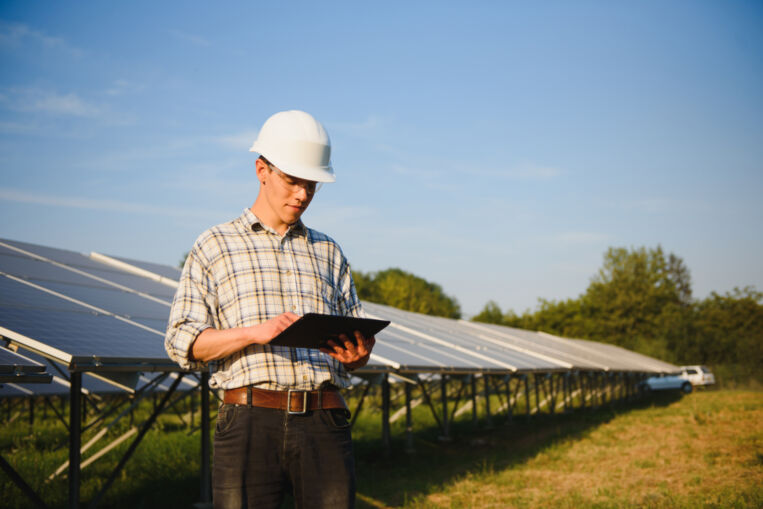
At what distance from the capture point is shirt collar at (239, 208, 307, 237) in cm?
271

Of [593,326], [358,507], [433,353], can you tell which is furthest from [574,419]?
[593,326]

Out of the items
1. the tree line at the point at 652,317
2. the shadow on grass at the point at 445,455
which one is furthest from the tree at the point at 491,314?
the shadow on grass at the point at 445,455

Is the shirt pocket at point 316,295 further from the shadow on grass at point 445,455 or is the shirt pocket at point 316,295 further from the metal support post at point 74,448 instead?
the shadow on grass at point 445,455

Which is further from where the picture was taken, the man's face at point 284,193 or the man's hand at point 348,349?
the man's face at point 284,193

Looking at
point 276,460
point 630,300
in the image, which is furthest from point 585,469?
point 630,300

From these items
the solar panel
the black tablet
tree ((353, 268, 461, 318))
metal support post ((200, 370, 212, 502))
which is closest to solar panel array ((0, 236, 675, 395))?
the solar panel

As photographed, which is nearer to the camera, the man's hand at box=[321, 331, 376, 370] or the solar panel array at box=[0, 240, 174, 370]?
the man's hand at box=[321, 331, 376, 370]

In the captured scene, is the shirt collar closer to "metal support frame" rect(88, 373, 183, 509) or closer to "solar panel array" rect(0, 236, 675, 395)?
"solar panel array" rect(0, 236, 675, 395)

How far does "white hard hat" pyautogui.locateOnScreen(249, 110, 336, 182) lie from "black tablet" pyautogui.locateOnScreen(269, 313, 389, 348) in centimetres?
57

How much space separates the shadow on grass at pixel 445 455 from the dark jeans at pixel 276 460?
589cm

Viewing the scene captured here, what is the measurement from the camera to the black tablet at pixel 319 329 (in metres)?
2.22

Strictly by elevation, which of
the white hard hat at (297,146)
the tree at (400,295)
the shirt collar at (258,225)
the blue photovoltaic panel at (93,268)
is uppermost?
the tree at (400,295)

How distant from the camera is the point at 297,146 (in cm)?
263

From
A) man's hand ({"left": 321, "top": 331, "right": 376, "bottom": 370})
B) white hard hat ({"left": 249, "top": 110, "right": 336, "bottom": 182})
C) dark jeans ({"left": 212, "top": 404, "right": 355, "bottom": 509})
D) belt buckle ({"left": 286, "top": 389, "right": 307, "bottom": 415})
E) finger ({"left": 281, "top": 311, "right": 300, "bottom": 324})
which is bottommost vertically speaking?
dark jeans ({"left": 212, "top": 404, "right": 355, "bottom": 509})
